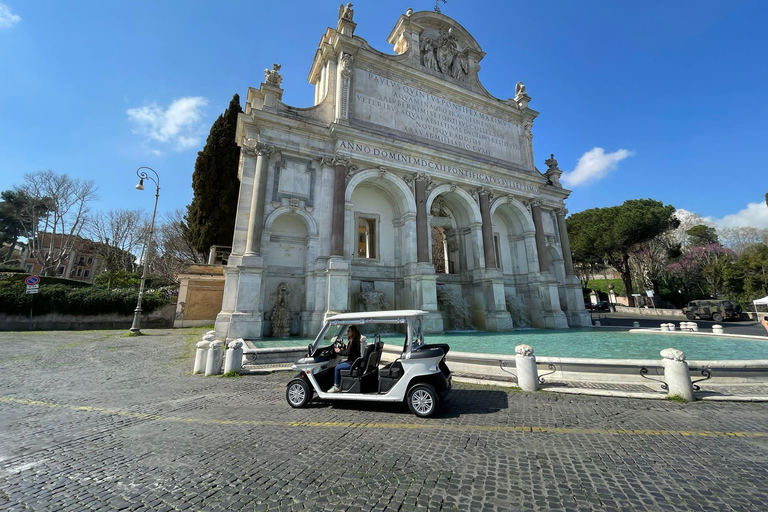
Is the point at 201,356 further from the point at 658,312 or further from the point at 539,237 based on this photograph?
the point at 658,312

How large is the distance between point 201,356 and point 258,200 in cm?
805

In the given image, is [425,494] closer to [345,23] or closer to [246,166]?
[246,166]

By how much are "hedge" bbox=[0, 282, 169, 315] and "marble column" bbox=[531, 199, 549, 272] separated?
27571mm

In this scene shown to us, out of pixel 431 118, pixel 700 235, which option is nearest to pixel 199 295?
pixel 431 118

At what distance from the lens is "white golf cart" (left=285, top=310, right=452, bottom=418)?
16.0ft

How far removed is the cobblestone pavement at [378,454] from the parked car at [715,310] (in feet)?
107

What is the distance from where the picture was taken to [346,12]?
1767cm

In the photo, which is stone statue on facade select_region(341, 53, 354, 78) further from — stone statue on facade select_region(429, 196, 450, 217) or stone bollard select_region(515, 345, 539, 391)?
stone bollard select_region(515, 345, 539, 391)

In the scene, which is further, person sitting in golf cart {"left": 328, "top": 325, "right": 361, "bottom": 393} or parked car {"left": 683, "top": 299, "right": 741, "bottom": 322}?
parked car {"left": 683, "top": 299, "right": 741, "bottom": 322}

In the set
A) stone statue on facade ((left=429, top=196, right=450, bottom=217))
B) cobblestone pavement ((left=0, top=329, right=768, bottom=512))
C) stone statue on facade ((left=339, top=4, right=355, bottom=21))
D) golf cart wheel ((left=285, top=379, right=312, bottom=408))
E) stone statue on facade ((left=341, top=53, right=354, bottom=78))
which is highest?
stone statue on facade ((left=339, top=4, right=355, bottom=21))

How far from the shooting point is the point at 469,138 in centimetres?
2152

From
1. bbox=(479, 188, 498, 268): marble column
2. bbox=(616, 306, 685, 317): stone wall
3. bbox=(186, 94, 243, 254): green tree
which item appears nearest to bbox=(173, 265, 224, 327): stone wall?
bbox=(186, 94, 243, 254): green tree

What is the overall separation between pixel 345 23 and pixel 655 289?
46.2 meters

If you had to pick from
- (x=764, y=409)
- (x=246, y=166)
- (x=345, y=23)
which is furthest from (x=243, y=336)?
(x=345, y=23)
